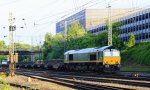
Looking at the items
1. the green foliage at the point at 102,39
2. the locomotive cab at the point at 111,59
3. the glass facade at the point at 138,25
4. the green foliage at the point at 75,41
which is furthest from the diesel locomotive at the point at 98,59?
the glass facade at the point at 138,25

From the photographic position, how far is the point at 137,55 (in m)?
75.8

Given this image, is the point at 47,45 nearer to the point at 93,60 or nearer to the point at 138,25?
the point at 138,25

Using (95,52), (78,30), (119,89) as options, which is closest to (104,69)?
(95,52)

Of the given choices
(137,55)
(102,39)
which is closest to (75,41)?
(102,39)

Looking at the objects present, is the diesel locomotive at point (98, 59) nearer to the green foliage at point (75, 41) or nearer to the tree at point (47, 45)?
the green foliage at point (75, 41)

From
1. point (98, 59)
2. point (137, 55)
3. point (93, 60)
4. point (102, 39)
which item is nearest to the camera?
point (98, 59)

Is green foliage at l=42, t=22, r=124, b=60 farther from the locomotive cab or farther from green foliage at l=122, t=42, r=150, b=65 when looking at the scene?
the locomotive cab

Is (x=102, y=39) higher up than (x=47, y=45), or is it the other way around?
(x=47, y=45)

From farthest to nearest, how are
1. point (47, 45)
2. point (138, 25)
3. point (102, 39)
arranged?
point (47, 45), point (138, 25), point (102, 39)

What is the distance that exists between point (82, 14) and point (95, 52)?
11755 centimetres

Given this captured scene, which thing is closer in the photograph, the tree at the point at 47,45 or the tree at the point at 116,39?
the tree at the point at 116,39

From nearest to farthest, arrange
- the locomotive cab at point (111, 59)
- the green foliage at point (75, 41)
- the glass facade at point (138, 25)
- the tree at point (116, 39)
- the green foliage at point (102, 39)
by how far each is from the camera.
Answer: the locomotive cab at point (111, 59)
the tree at point (116, 39)
the green foliage at point (102, 39)
the green foliage at point (75, 41)
the glass facade at point (138, 25)

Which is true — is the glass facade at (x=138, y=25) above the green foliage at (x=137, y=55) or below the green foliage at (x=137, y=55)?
above

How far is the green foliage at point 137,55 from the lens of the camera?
233ft
